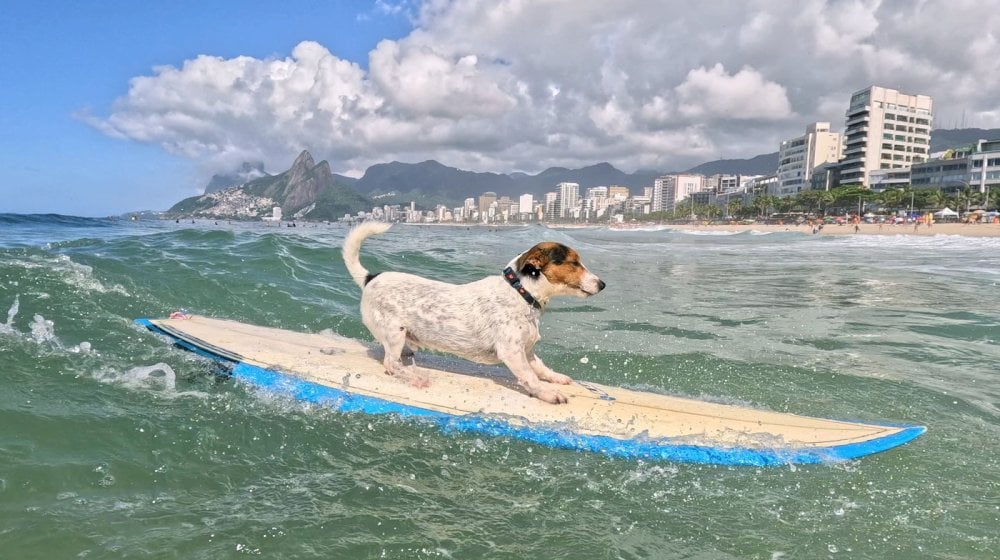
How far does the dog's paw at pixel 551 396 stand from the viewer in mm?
4879

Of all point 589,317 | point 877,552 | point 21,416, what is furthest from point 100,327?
point 877,552

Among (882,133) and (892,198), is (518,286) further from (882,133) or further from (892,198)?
(882,133)

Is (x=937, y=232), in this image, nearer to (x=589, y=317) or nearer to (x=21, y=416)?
(x=589, y=317)

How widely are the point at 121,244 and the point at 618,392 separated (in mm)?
18204

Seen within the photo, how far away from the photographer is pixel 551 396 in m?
4.88

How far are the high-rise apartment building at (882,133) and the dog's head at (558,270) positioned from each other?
462 ft

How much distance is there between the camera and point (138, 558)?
9.29 ft

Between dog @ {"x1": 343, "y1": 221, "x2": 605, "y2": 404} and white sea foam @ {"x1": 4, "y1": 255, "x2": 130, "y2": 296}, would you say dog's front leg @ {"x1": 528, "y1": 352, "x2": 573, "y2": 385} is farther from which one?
white sea foam @ {"x1": 4, "y1": 255, "x2": 130, "y2": 296}

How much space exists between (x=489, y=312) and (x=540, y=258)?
0.69 m

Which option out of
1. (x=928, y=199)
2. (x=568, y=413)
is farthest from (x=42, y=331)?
(x=928, y=199)

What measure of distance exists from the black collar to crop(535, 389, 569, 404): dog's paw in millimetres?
776

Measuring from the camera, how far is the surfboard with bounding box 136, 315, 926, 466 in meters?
4.27

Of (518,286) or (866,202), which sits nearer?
(518,286)

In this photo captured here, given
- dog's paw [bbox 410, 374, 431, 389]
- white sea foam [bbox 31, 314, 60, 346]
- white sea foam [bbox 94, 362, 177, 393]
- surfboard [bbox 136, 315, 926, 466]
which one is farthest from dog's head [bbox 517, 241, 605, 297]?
white sea foam [bbox 31, 314, 60, 346]
